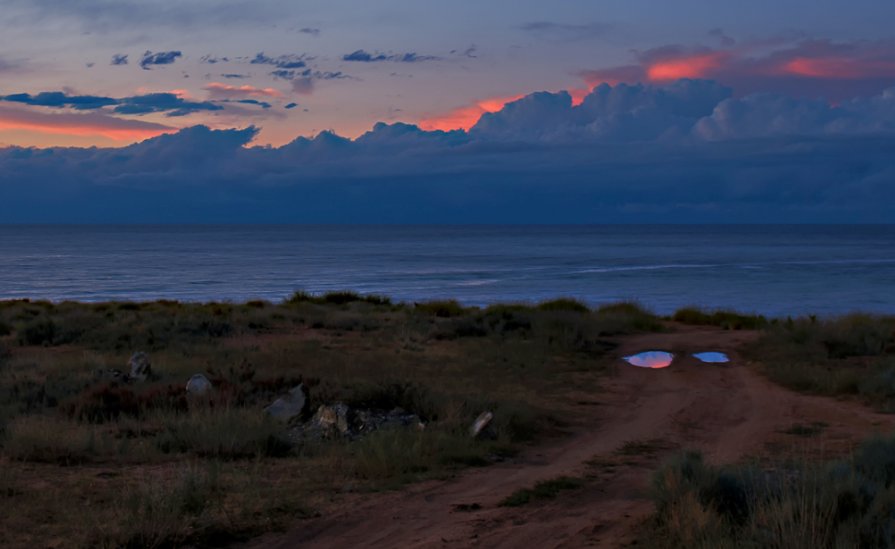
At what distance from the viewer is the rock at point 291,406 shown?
11.8 meters

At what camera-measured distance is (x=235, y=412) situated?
11.2 meters

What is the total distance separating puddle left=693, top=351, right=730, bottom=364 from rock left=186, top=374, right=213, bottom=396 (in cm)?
1179

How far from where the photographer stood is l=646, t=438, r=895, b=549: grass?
5.69 meters

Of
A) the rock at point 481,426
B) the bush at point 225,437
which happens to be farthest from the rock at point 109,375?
the rock at point 481,426

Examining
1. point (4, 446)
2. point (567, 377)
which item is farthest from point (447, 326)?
point (4, 446)

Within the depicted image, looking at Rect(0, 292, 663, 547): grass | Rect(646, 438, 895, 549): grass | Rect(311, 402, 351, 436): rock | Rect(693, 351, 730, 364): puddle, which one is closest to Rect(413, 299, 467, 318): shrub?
Rect(0, 292, 663, 547): grass

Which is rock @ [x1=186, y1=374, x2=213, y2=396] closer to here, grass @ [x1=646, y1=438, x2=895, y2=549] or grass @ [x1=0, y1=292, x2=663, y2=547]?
grass @ [x1=0, y1=292, x2=663, y2=547]

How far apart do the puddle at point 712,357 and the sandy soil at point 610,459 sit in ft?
2.10

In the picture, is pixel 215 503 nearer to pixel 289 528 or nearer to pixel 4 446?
pixel 289 528

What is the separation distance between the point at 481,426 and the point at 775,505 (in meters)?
5.55

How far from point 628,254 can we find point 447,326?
8008 centimetres

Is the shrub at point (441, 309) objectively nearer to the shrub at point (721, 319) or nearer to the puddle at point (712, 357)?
the shrub at point (721, 319)

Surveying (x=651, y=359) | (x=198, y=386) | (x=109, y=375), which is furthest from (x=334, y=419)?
(x=651, y=359)

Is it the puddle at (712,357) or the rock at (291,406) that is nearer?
the rock at (291,406)
